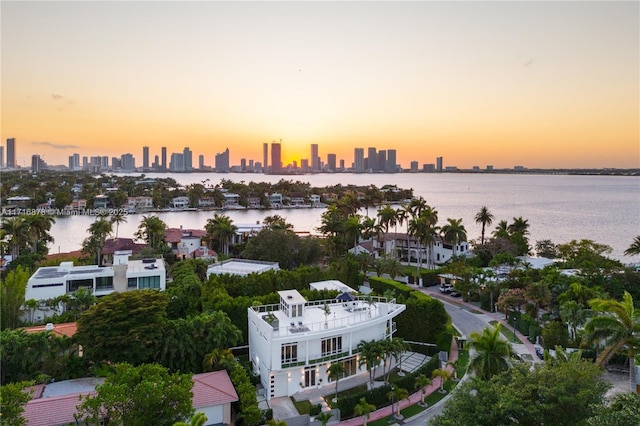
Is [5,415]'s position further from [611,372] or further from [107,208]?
[107,208]

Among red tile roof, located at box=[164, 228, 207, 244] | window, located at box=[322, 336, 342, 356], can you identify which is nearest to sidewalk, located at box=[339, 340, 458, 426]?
window, located at box=[322, 336, 342, 356]

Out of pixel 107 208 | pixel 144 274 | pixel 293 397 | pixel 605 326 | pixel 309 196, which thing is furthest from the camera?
pixel 309 196

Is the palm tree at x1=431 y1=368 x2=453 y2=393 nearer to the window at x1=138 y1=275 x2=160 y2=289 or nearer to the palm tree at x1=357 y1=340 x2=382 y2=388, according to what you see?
the palm tree at x1=357 y1=340 x2=382 y2=388

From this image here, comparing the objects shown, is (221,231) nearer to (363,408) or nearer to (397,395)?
(397,395)

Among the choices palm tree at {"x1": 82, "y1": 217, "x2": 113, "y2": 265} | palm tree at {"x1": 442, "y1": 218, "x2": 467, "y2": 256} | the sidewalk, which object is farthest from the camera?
palm tree at {"x1": 442, "y1": 218, "x2": 467, "y2": 256}

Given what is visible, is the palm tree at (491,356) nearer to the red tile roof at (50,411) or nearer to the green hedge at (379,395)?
the green hedge at (379,395)

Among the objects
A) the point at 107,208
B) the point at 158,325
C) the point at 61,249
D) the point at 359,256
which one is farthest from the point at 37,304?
the point at 107,208
